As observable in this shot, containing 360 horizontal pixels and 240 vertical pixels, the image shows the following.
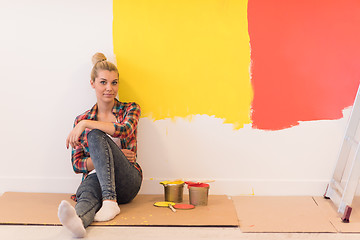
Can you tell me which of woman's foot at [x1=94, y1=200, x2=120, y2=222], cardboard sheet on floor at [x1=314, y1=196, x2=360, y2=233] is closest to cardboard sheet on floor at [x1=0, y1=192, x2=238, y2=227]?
woman's foot at [x1=94, y1=200, x2=120, y2=222]

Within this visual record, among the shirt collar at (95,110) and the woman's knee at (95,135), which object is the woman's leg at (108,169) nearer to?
the woman's knee at (95,135)

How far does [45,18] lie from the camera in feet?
10.8

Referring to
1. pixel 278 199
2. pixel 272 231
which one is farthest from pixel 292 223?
pixel 278 199

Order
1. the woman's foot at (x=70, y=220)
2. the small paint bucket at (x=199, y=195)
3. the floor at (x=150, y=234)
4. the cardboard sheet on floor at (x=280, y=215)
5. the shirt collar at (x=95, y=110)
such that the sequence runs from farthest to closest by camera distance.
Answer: the shirt collar at (x=95, y=110), the small paint bucket at (x=199, y=195), the cardboard sheet on floor at (x=280, y=215), the floor at (x=150, y=234), the woman's foot at (x=70, y=220)

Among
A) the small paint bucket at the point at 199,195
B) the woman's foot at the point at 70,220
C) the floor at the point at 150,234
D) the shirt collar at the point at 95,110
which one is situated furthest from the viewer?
the shirt collar at the point at 95,110

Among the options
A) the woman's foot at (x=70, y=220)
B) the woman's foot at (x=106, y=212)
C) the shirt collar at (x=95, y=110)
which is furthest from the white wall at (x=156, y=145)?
the woman's foot at (x=70, y=220)

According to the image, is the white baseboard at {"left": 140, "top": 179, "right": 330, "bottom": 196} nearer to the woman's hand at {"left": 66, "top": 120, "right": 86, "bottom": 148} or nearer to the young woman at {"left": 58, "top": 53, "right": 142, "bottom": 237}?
the young woman at {"left": 58, "top": 53, "right": 142, "bottom": 237}

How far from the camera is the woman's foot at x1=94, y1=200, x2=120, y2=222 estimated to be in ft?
8.74

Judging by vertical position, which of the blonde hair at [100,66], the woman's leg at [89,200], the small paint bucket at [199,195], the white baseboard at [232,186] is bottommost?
the white baseboard at [232,186]

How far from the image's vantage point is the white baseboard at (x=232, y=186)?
338 cm

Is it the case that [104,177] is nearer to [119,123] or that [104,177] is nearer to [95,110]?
[119,123]

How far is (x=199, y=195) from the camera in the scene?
3.02 meters

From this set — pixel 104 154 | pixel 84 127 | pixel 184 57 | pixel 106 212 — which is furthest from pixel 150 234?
pixel 184 57

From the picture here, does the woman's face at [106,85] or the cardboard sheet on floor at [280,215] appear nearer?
the cardboard sheet on floor at [280,215]
